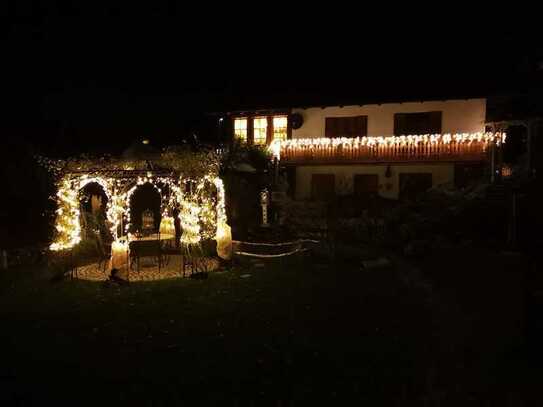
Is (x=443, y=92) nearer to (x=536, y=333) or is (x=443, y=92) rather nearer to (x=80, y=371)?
(x=536, y=333)

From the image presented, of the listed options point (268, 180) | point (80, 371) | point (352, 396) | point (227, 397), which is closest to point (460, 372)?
point (352, 396)

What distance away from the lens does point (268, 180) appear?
2328 centimetres

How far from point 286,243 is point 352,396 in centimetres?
986

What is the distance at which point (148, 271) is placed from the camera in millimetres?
12883

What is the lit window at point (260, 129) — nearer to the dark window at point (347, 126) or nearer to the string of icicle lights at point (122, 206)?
the dark window at point (347, 126)

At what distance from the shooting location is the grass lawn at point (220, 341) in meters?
5.62

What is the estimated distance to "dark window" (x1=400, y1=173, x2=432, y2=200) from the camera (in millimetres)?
22516

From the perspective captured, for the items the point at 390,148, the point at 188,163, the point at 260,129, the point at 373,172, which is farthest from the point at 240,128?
the point at 188,163

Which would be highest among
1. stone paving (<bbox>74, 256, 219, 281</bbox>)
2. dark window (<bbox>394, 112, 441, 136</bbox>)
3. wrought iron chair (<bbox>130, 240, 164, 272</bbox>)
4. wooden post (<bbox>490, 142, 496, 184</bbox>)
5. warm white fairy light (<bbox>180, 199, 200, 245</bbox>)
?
dark window (<bbox>394, 112, 441, 136</bbox>)

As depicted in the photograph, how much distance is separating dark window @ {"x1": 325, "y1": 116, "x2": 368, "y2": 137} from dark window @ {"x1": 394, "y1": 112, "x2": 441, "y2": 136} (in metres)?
1.68

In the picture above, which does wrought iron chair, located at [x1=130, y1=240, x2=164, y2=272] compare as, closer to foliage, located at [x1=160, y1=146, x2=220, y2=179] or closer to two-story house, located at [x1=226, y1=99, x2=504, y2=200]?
foliage, located at [x1=160, y1=146, x2=220, y2=179]

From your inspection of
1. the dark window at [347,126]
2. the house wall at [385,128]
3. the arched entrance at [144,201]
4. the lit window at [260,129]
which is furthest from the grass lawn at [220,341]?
the lit window at [260,129]

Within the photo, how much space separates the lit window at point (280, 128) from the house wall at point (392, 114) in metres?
0.63

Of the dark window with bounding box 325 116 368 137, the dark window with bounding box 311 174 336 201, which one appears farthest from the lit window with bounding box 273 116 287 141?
the dark window with bounding box 311 174 336 201
